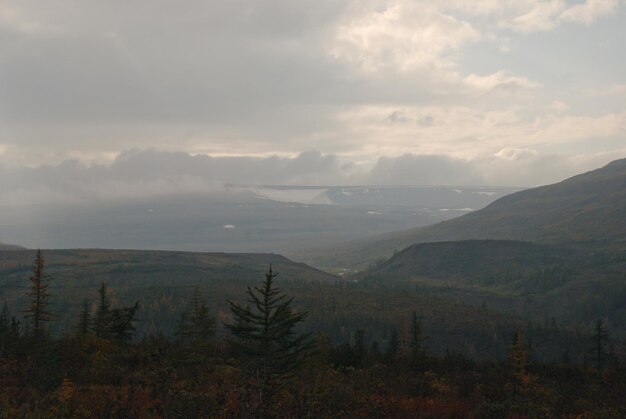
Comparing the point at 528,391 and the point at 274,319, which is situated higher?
the point at 274,319

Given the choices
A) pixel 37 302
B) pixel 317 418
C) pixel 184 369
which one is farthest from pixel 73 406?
pixel 37 302

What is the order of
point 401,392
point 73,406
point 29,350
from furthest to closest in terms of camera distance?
1. point 29,350
2. point 401,392
3. point 73,406

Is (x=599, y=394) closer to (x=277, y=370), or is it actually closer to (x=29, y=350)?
(x=277, y=370)

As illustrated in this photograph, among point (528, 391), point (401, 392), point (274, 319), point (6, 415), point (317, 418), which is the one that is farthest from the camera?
point (528, 391)

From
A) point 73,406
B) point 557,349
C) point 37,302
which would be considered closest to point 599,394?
point 73,406

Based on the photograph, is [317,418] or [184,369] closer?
[317,418]

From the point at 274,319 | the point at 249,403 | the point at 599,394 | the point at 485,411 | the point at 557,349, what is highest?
the point at 274,319

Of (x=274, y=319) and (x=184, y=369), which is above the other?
(x=274, y=319)

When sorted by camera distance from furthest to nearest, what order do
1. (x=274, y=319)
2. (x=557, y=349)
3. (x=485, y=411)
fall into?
(x=557, y=349), (x=485, y=411), (x=274, y=319)

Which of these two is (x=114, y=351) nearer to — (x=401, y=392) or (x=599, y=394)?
(x=401, y=392)
